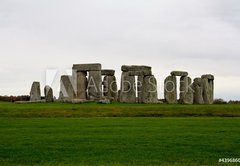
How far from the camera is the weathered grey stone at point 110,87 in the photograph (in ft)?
153

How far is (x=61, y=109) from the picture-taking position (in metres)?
32.9

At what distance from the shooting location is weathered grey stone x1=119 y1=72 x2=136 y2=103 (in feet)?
144

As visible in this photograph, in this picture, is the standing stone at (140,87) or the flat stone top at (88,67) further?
the standing stone at (140,87)

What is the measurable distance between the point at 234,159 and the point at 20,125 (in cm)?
1300

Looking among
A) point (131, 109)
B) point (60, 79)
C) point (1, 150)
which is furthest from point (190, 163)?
point (60, 79)

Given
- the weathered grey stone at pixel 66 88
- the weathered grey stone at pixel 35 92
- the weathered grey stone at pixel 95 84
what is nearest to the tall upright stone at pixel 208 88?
the weathered grey stone at pixel 95 84

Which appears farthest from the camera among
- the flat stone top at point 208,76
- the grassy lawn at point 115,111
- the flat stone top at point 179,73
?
the flat stone top at point 208,76

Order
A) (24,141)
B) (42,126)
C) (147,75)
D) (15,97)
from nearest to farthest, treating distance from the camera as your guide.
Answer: (24,141) → (42,126) → (147,75) → (15,97)

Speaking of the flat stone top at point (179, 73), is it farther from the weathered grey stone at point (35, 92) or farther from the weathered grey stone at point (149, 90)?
the weathered grey stone at point (35, 92)

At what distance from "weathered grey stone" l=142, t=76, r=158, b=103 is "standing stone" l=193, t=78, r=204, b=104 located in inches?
186

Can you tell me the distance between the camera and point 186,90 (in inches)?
1831

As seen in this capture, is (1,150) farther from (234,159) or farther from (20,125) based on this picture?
(20,125)

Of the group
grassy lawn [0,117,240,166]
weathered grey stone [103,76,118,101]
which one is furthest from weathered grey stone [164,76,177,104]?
grassy lawn [0,117,240,166]

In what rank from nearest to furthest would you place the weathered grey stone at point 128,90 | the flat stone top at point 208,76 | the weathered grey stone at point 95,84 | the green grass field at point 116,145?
the green grass field at point 116,145 < the weathered grey stone at point 95,84 < the weathered grey stone at point 128,90 < the flat stone top at point 208,76
